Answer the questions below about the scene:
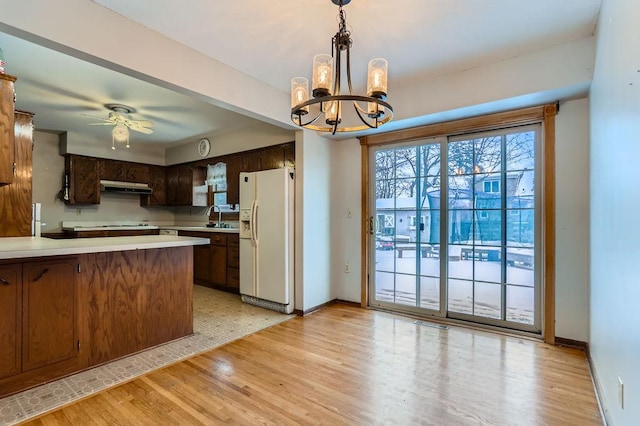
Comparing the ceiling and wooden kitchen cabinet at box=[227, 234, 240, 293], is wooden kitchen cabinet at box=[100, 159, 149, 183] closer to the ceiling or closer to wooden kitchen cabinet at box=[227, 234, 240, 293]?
the ceiling

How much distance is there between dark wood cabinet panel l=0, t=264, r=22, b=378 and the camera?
1.96m

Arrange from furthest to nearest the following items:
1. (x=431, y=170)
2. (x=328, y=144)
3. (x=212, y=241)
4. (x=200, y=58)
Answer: (x=212, y=241) < (x=328, y=144) < (x=431, y=170) < (x=200, y=58)

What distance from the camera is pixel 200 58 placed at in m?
2.58

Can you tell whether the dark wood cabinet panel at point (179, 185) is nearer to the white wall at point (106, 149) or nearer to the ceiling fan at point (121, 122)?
the white wall at point (106, 149)

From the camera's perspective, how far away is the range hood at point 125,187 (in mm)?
5550

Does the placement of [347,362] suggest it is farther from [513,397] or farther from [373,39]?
[373,39]

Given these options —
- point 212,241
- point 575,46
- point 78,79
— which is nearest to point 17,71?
point 78,79

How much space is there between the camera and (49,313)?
85.0 inches

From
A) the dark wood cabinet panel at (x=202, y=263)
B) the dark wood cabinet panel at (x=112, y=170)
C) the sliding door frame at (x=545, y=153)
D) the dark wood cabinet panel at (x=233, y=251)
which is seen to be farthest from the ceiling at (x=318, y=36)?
the dark wood cabinet panel at (x=202, y=263)

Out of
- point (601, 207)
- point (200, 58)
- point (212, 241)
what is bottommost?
point (212, 241)

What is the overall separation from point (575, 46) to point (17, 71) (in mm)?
4933

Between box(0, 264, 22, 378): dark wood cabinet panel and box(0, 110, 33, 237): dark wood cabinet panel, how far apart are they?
1651 millimetres

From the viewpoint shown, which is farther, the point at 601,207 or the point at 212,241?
the point at 212,241

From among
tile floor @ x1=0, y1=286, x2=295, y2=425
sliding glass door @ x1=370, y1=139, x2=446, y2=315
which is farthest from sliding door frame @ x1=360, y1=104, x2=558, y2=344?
tile floor @ x1=0, y1=286, x2=295, y2=425
